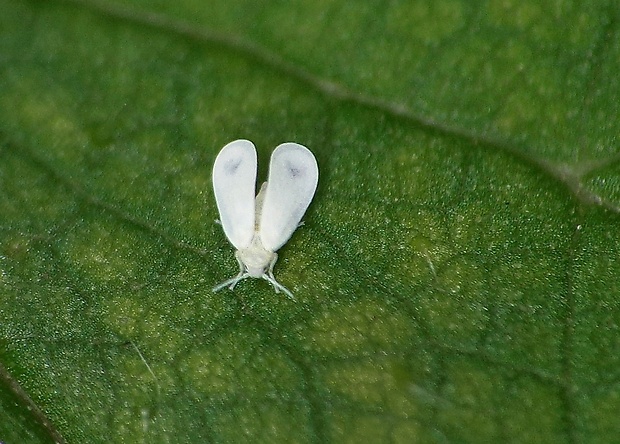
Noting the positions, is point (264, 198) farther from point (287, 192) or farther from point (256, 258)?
point (256, 258)

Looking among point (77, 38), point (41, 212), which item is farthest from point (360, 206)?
point (77, 38)

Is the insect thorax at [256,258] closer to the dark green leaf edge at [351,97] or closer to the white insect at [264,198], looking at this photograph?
the white insect at [264,198]

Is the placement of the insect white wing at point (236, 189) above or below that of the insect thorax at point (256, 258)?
above

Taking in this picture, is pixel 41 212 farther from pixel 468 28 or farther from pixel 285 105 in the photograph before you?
pixel 468 28

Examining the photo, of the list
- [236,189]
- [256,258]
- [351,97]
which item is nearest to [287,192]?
[236,189]

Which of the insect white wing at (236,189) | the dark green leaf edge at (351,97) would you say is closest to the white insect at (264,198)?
the insect white wing at (236,189)

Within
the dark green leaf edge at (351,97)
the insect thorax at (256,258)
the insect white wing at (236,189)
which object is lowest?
the insect thorax at (256,258)

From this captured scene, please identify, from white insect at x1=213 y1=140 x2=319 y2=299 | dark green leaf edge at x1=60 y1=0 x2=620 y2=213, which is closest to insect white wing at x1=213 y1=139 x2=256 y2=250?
white insect at x1=213 y1=140 x2=319 y2=299
